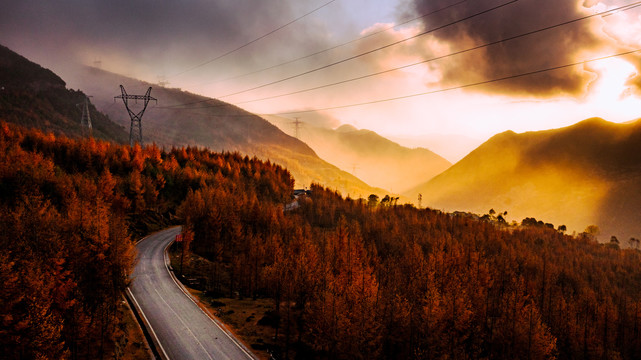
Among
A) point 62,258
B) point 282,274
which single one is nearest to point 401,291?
point 282,274

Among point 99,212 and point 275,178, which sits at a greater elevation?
point 275,178

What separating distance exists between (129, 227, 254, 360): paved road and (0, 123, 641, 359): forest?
4139 mm

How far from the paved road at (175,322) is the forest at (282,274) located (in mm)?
4139

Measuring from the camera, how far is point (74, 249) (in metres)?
44.6

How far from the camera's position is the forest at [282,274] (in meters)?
39.4

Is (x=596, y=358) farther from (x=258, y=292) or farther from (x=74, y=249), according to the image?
(x=74, y=249)

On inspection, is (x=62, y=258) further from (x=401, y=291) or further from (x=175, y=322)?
(x=401, y=291)

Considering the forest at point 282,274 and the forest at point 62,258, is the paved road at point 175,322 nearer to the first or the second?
the forest at point 62,258

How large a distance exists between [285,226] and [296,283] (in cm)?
3982

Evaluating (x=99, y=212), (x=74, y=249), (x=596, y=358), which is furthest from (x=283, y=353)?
(x=596, y=358)

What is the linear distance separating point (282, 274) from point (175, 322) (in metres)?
23.0

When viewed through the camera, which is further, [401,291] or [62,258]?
[401,291]

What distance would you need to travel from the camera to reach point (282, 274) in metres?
59.3

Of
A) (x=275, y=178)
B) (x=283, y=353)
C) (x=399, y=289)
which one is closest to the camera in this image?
(x=283, y=353)
